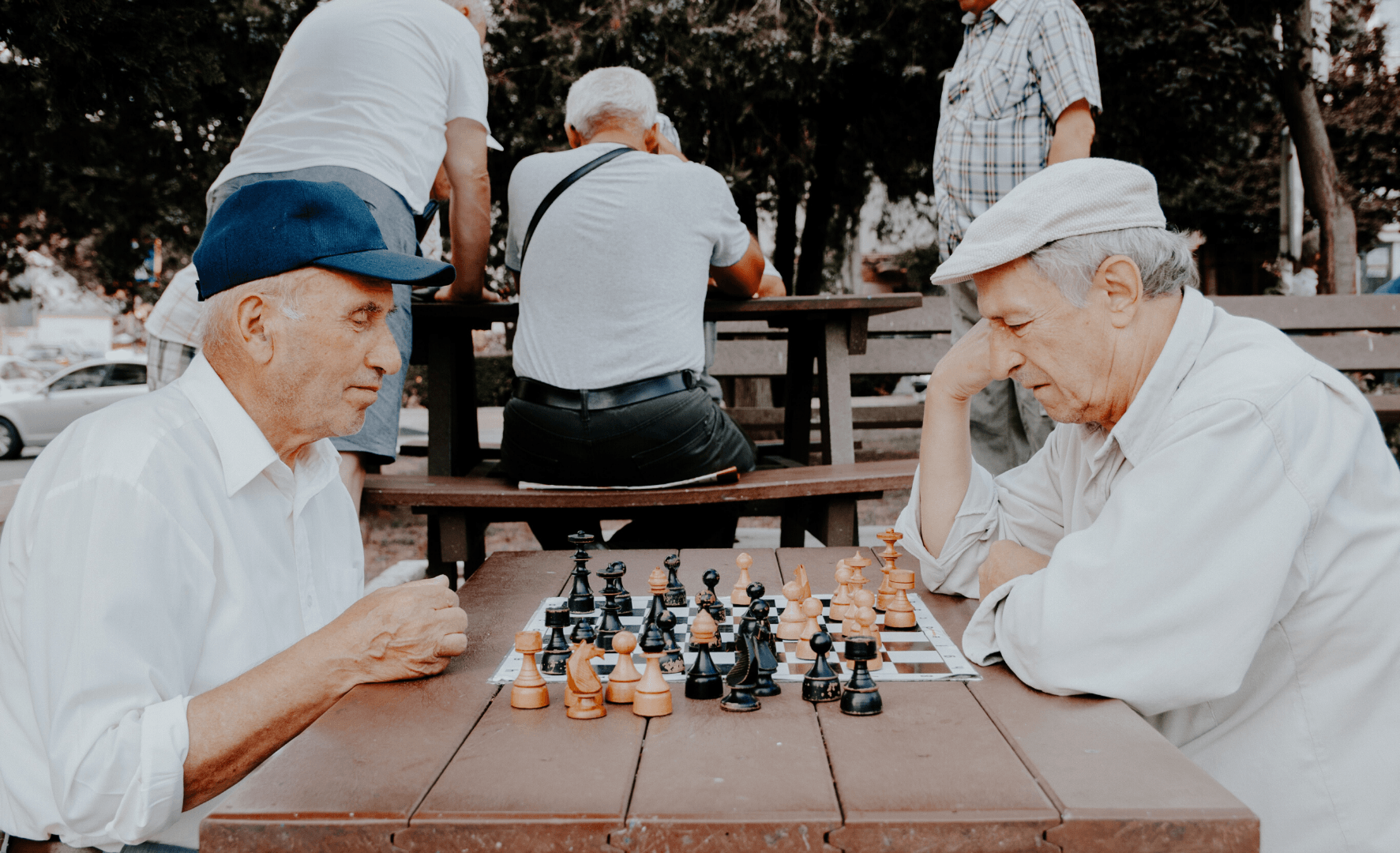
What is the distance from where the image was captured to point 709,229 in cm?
400

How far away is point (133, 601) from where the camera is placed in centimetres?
158

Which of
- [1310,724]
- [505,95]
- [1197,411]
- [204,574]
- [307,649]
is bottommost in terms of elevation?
[1310,724]

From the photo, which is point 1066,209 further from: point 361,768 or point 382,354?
point 361,768

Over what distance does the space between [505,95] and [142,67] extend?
21.8ft

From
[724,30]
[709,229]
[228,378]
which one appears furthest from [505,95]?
[228,378]

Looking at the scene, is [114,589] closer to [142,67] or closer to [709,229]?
[709,229]

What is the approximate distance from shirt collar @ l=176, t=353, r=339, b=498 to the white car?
1736cm

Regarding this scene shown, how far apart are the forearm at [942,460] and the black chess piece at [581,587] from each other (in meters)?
0.73

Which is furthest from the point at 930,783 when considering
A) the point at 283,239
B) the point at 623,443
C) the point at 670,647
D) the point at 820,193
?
the point at 820,193

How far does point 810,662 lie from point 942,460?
2.59 feet

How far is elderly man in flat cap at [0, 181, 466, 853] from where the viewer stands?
5.04 feet

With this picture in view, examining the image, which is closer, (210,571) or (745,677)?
(745,677)

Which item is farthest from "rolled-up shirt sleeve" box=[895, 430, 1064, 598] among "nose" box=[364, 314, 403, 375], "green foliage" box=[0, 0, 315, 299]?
"green foliage" box=[0, 0, 315, 299]

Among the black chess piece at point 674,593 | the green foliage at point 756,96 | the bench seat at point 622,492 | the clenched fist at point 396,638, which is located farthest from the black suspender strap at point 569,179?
the green foliage at point 756,96
